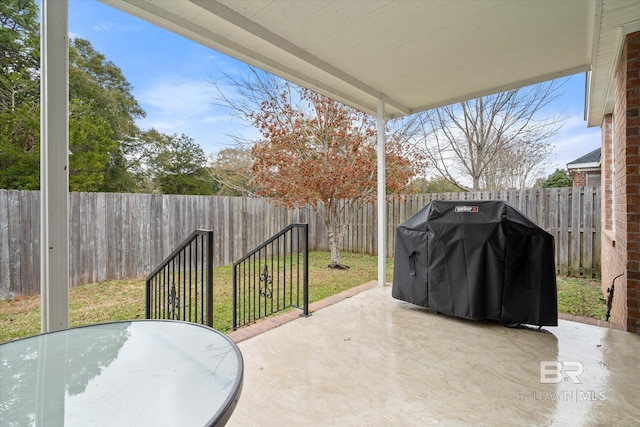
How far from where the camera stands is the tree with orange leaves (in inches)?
233

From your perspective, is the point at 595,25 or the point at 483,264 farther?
the point at 483,264

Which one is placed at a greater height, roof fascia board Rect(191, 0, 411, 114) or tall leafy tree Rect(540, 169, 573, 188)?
roof fascia board Rect(191, 0, 411, 114)

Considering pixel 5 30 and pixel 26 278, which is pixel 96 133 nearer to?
pixel 5 30

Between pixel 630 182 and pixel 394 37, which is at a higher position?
pixel 394 37

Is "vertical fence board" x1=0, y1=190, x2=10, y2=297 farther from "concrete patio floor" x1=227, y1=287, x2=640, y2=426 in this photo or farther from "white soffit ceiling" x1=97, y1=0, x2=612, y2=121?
"concrete patio floor" x1=227, y1=287, x2=640, y2=426

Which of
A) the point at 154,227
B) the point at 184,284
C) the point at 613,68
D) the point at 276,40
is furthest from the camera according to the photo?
the point at 154,227

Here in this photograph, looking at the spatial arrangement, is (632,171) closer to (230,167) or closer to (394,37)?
(394,37)

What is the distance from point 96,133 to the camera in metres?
6.60

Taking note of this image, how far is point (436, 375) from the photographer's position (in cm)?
207

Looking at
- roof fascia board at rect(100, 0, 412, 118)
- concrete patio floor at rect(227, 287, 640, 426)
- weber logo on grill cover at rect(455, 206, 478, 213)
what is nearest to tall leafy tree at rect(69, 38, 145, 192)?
roof fascia board at rect(100, 0, 412, 118)

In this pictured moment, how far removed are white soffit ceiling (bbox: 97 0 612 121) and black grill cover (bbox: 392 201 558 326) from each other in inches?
57.4

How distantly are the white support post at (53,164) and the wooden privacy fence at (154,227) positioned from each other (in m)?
2.81

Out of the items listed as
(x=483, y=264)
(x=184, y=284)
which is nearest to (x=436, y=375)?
(x=483, y=264)

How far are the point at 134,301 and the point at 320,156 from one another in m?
3.91
